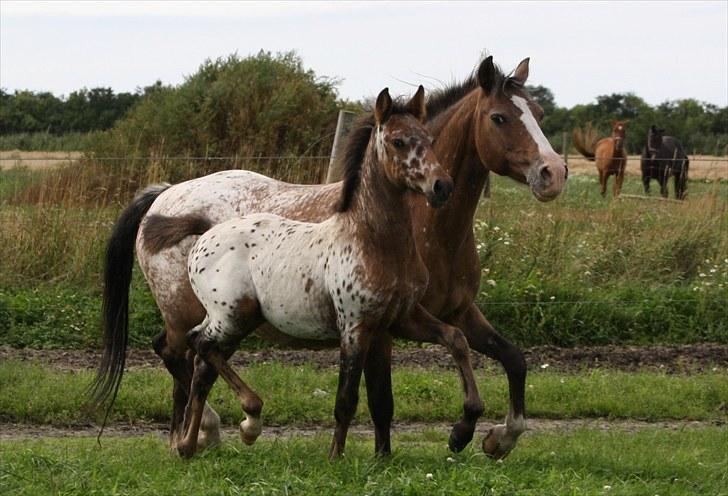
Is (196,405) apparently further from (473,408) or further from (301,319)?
(473,408)

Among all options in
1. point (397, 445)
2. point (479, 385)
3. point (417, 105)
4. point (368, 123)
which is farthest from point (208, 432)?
point (479, 385)

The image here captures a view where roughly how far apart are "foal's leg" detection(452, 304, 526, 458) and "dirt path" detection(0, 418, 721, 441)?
4.29 feet

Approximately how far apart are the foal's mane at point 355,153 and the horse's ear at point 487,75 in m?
0.63

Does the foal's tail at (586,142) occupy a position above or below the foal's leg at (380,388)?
above

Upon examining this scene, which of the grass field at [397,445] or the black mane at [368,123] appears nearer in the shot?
the grass field at [397,445]

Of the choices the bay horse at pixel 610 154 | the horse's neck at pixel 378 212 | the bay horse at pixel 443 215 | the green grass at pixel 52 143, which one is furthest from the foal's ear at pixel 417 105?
the bay horse at pixel 610 154

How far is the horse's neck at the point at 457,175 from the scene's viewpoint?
6.68 metres

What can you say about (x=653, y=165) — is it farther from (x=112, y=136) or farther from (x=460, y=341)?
(x=460, y=341)

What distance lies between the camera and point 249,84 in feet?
60.7

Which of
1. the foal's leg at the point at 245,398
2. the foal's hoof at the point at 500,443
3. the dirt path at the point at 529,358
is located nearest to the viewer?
the foal's leg at the point at 245,398

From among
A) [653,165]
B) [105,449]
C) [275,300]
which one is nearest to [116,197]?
[105,449]

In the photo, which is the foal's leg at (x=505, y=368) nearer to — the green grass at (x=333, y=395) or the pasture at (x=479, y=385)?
the pasture at (x=479, y=385)

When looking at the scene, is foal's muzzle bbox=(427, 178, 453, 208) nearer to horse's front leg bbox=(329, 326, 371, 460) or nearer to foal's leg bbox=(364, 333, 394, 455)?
horse's front leg bbox=(329, 326, 371, 460)

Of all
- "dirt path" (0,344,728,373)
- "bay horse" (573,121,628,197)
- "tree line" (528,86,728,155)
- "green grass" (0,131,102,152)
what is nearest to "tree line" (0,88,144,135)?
"green grass" (0,131,102,152)
